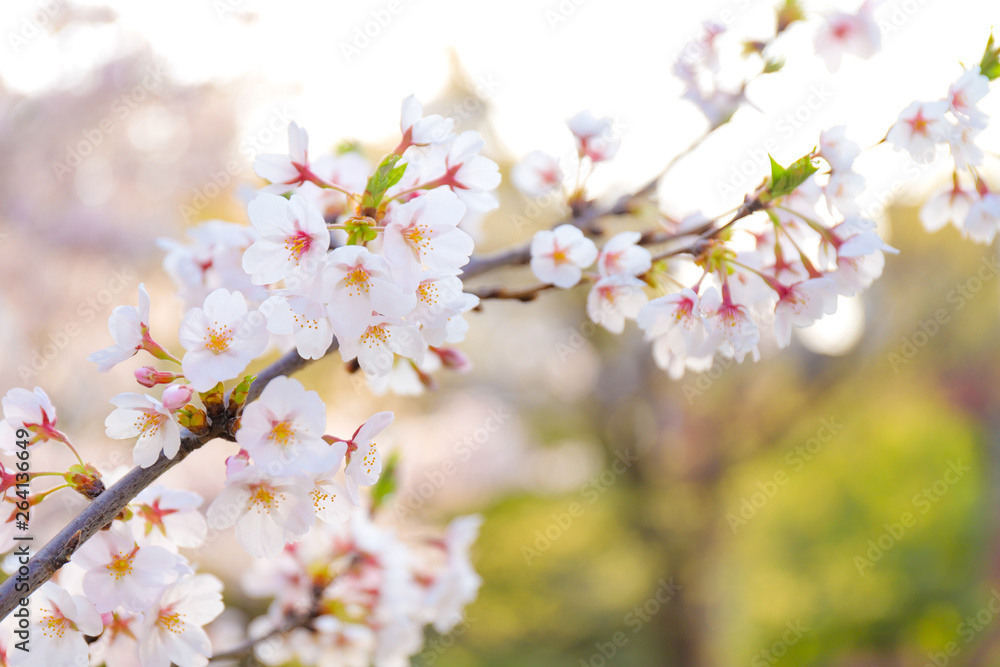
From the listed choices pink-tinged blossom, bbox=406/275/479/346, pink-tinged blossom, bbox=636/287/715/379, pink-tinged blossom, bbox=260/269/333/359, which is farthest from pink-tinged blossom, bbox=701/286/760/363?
pink-tinged blossom, bbox=260/269/333/359

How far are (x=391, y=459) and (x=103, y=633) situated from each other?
48cm

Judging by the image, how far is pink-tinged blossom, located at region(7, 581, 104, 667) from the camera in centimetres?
55

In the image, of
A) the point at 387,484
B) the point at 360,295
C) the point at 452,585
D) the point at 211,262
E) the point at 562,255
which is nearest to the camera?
the point at 360,295

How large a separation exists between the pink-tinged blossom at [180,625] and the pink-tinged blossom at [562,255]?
468 mm

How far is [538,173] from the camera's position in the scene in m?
0.90

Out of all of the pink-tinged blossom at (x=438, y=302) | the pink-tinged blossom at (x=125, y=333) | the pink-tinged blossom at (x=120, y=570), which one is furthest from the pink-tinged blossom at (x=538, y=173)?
the pink-tinged blossom at (x=120, y=570)

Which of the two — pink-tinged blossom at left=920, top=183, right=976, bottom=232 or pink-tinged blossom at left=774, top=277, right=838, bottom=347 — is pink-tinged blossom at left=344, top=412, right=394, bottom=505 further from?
pink-tinged blossom at left=920, top=183, right=976, bottom=232

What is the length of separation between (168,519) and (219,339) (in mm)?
261

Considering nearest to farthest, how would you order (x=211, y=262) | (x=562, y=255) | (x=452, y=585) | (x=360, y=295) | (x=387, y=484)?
(x=360, y=295) → (x=562, y=255) → (x=211, y=262) → (x=387, y=484) → (x=452, y=585)

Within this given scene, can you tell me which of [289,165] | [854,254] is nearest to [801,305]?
[854,254]

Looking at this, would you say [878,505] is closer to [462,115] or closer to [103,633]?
[462,115]

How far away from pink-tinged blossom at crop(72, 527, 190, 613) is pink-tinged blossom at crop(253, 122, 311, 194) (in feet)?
1.13

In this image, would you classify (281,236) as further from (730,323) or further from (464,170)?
(730,323)

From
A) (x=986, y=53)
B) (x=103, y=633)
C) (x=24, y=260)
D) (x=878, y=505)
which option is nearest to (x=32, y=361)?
(x=24, y=260)
